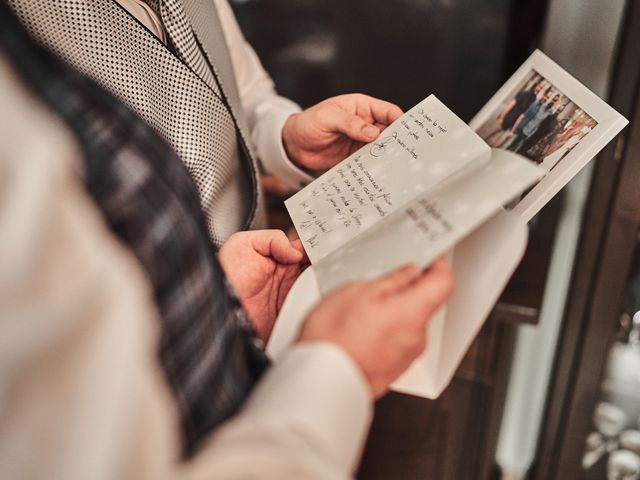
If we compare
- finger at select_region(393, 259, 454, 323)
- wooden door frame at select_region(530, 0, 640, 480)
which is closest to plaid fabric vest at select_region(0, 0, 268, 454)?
finger at select_region(393, 259, 454, 323)

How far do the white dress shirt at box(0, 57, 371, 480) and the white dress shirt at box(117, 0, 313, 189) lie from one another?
538mm

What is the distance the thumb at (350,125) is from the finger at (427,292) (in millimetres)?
269

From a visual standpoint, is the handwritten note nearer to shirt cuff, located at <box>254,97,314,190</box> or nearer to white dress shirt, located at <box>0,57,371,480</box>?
shirt cuff, located at <box>254,97,314,190</box>

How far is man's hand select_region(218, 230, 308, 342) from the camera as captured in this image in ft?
2.14

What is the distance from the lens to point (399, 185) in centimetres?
60

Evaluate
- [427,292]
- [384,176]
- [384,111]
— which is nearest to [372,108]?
[384,111]

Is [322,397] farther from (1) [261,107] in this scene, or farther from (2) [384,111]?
(1) [261,107]

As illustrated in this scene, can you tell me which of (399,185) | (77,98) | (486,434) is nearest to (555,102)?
(399,185)

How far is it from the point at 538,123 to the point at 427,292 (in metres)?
0.31

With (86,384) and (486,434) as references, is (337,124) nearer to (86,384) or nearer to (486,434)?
(86,384)

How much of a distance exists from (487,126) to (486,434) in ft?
2.13

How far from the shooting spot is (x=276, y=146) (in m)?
0.85

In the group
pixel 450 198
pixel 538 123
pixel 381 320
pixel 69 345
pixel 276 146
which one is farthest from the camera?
pixel 276 146
